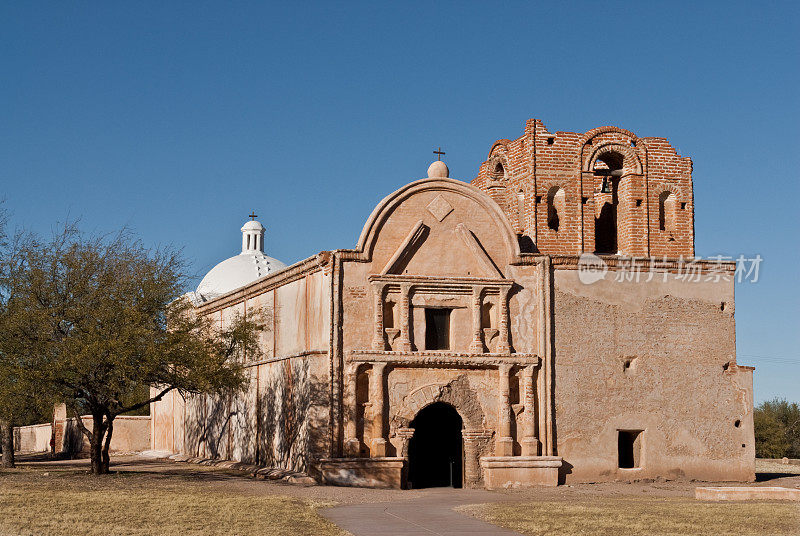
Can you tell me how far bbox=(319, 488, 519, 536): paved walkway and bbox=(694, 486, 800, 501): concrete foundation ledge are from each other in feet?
13.7

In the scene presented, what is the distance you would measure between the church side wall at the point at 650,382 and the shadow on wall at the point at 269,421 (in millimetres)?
5917

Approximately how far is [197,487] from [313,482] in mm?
2619

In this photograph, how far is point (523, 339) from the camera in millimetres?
24719

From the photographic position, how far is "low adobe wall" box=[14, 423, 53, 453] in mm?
42594

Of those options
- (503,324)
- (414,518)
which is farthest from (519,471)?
(414,518)

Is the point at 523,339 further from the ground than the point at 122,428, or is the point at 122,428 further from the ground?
the point at 523,339

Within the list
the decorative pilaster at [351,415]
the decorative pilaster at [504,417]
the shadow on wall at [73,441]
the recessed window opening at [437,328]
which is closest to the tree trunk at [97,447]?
the decorative pilaster at [351,415]

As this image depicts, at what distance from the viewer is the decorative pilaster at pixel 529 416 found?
24094 millimetres

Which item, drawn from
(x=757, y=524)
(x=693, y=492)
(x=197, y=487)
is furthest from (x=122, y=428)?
(x=757, y=524)

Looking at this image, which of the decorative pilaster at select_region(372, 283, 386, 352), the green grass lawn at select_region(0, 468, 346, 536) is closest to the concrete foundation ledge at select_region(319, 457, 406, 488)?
the green grass lawn at select_region(0, 468, 346, 536)

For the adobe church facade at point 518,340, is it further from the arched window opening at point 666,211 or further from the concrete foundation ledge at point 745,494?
the concrete foundation ledge at point 745,494

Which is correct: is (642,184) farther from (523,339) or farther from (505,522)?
(505,522)

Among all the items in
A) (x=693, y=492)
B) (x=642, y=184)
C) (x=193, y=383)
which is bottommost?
(x=693, y=492)

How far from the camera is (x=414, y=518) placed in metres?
17.0
